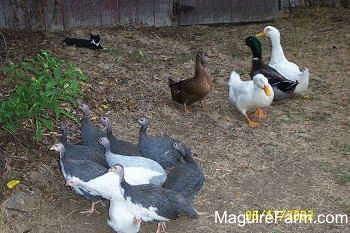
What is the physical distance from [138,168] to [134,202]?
0.44 metres

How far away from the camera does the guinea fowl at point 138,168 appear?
14.5 feet

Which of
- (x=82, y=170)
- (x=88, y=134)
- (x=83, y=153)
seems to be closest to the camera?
(x=82, y=170)

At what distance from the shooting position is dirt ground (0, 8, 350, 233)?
4.64 metres

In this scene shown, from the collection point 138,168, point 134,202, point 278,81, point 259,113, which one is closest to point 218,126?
point 259,113

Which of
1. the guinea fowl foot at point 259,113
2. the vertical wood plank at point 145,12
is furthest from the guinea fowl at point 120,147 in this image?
the vertical wood plank at point 145,12

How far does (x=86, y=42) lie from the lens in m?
7.30

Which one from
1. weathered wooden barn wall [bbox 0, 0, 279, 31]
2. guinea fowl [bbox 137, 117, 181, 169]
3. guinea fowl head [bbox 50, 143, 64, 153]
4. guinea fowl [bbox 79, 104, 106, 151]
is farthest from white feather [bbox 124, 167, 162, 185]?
weathered wooden barn wall [bbox 0, 0, 279, 31]

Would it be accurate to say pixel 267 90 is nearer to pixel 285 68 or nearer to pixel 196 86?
pixel 196 86

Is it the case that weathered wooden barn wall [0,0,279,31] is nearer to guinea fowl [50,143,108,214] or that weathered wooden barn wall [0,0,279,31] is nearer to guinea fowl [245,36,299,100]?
guinea fowl [245,36,299,100]

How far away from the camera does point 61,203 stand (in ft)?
15.3

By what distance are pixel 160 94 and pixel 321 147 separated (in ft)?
6.36

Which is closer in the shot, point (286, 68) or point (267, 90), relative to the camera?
point (267, 90)

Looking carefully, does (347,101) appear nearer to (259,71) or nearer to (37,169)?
(259,71)

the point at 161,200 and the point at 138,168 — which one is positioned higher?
the point at 138,168
